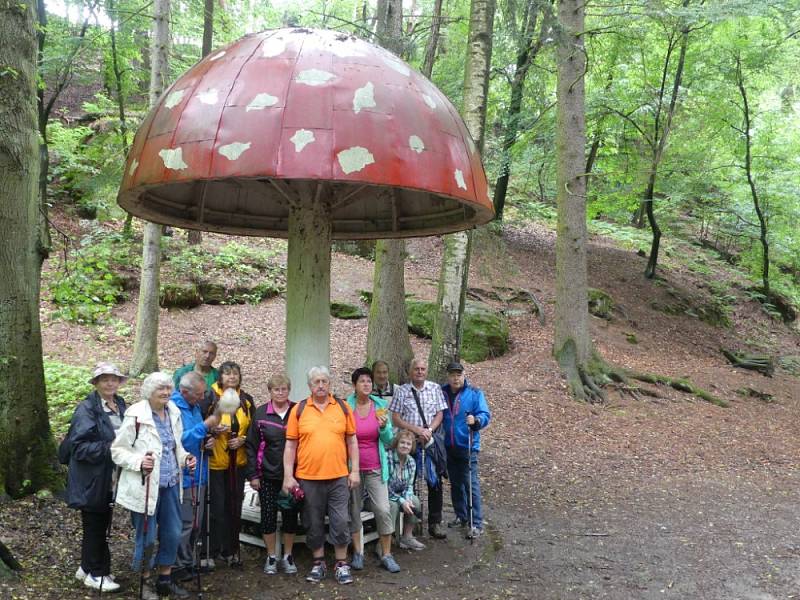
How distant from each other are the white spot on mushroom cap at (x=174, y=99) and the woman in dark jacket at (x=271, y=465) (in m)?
2.34

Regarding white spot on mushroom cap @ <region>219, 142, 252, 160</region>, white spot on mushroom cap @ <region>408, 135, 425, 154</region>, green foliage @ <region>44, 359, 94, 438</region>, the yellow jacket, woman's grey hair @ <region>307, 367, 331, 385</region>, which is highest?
white spot on mushroom cap @ <region>408, 135, 425, 154</region>

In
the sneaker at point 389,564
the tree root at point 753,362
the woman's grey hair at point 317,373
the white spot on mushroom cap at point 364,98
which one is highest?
the white spot on mushroom cap at point 364,98

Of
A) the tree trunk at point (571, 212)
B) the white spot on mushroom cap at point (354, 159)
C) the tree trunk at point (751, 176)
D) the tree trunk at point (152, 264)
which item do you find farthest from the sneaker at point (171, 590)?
the tree trunk at point (751, 176)

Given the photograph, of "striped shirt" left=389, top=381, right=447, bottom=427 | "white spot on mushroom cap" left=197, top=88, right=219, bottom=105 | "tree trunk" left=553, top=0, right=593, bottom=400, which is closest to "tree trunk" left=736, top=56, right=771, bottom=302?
"tree trunk" left=553, top=0, right=593, bottom=400

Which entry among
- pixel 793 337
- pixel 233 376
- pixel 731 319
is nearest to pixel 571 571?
pixel 233 376

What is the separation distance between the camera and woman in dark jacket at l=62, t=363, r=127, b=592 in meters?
4.31

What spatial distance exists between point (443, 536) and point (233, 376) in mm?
2716

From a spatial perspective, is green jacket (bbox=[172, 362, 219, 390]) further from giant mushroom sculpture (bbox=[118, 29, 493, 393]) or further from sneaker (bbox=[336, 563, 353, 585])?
sneaker (bbox=[336, 563, 353, 585])

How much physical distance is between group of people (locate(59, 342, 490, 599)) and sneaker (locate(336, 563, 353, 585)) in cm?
2

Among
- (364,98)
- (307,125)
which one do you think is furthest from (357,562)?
(364,98)

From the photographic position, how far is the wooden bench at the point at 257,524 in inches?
214

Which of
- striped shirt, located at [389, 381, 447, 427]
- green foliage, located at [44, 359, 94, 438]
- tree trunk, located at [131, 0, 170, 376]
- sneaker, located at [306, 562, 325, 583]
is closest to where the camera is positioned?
sneaker, located at [306, 562, 325, 583]

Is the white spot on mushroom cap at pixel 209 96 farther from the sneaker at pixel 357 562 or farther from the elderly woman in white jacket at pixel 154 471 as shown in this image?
the sneaker at pixel 357 562

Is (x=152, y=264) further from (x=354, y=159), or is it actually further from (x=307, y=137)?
(x=354, y=159)
